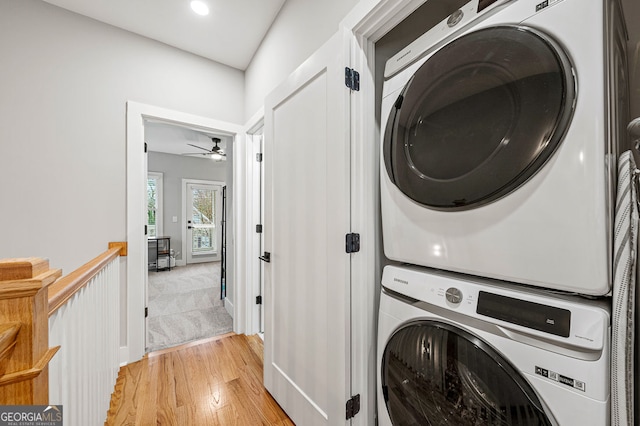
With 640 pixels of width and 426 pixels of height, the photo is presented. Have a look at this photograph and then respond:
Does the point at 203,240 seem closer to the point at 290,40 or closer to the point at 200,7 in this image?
the point at 200,7

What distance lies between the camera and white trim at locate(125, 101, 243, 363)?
89.2 inches

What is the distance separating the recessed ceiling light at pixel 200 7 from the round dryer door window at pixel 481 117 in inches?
77.5

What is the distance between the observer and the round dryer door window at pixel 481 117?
2.05 ft

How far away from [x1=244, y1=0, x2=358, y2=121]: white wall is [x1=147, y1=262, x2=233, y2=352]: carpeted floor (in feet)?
7.84

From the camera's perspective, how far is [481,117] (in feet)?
2.49

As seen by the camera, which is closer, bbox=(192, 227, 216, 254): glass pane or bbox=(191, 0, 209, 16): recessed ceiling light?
bbox=(191, 0, 209, 16): recessed ceiling light

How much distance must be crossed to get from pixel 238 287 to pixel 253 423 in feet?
4.42

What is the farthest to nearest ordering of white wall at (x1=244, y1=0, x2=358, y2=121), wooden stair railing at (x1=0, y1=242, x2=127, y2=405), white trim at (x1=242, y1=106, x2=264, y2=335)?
white trim at (x1=242, y1=106, x2=264, y2=335)
white wall at (x1=244, y1=0, x2=358, y2=121)
wooden stair railing at (x1=0, y1=242, x2=127, y2=405)

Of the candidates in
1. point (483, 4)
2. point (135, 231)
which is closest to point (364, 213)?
point (483, 4)

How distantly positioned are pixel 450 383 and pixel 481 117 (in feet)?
2.67

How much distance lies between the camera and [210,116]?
268cm

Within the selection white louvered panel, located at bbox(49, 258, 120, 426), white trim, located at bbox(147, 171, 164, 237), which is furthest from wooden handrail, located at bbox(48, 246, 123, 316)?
white trim, located at bbox(147, 171, 164, 237)

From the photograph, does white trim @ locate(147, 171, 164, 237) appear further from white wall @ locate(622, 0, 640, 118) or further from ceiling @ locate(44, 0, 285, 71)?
white wall @ locate(622, 0, 640, 118)

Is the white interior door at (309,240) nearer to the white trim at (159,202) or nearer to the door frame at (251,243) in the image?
the door frame at (251,243)
